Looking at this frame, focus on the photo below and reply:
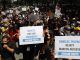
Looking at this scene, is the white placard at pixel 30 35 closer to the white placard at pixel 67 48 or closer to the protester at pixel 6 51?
the protester at pixel 6 51

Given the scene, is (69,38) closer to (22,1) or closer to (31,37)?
(31,37)

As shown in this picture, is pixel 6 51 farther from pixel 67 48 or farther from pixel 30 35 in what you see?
pixel 67 48

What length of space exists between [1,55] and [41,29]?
144 cm

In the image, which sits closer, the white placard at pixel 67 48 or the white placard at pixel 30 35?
the white placard at pixel 67 48

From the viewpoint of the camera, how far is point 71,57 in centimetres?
1243

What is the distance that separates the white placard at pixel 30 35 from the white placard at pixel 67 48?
157 cm

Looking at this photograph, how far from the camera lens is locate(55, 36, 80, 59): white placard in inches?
490

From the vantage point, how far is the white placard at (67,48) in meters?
12.4

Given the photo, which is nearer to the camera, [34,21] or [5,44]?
[5,44]

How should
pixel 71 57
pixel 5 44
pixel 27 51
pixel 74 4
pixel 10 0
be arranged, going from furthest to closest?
pixel 10 0 < pixel 74 4 < pixel 27 51 < pixel 5 44 < pixel 71 57

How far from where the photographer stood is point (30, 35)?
46.2 feet

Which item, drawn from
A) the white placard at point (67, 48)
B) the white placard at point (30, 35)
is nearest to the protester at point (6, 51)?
the white placard at point (30, 35)

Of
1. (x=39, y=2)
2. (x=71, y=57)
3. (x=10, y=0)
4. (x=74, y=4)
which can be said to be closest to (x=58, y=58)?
(x=71, y=57)

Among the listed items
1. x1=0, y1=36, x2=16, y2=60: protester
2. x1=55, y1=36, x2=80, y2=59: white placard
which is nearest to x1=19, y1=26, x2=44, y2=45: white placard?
x1=0, y1=36, x2=16, y2=60: protester
